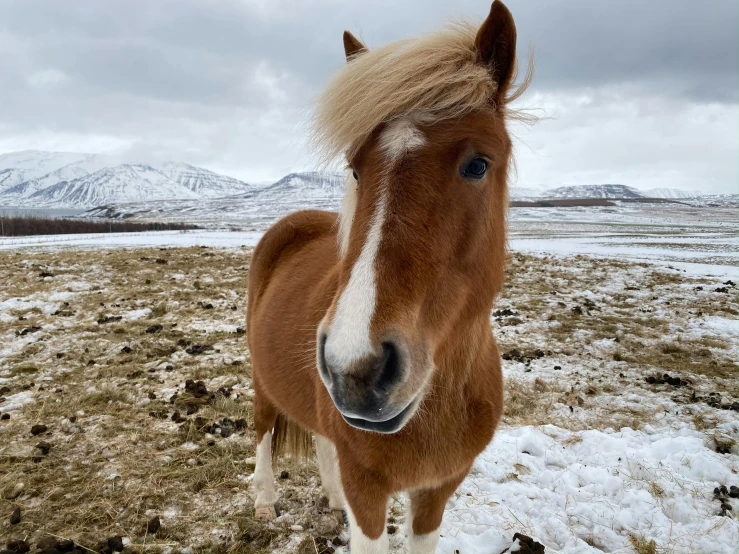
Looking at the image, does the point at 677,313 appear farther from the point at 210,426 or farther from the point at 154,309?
the point at 154,309

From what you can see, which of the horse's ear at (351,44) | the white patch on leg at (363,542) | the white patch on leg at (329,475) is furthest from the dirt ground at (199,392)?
the horse's ear at (351,44)

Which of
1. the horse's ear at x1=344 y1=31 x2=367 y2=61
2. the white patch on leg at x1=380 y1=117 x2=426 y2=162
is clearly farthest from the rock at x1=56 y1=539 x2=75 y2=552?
the horse's ear at x1=344 y1=31 x2=367 y2=61

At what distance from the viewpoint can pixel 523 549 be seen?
2.78 m

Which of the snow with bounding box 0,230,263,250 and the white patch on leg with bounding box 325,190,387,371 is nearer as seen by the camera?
the white patch on leg with bounding box 325,190,387,371

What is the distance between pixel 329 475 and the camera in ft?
11.5

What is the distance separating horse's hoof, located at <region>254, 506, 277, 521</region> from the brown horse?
130cm

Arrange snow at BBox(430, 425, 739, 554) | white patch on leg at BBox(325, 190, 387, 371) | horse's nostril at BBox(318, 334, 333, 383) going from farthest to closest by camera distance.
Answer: snow at BBox(430, 425, 739, 554) → horse's nostril at BBox(318, 334, 333, 383) → white patch on leg at BBox(325, 190, 387, 371)

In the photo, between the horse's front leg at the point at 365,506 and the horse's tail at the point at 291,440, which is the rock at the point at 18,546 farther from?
the horse's front leg at the point at 365,506

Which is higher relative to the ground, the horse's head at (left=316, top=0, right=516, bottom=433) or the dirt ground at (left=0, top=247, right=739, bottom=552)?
the horse's head at (left=316, top=0, right=516, bottom=433)

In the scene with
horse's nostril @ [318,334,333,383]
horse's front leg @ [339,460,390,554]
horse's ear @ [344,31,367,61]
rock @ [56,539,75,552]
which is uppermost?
horse's ear @ [344,31,367,61]

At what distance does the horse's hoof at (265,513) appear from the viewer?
10.6 ft

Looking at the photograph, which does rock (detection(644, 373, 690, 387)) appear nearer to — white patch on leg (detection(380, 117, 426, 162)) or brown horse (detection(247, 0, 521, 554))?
brown horse (detection(247, 0, 521, 554))

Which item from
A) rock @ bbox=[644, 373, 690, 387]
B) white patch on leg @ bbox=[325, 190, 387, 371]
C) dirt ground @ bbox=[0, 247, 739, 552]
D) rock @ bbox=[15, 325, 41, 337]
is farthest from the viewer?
rock @ bbox=[15, 325, 41, 337]

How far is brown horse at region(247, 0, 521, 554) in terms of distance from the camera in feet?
4.53
